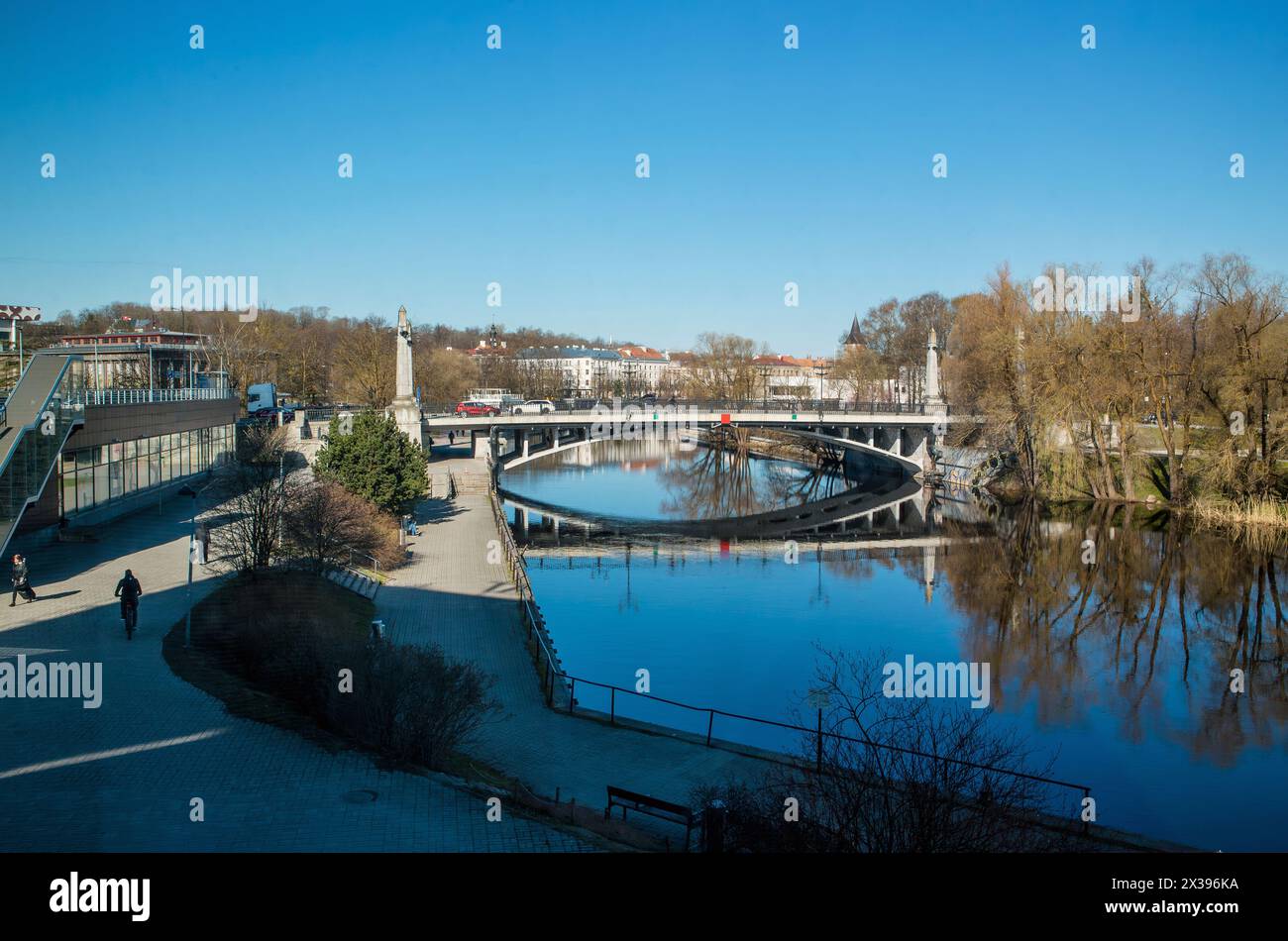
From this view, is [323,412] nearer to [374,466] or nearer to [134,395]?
[374,466]

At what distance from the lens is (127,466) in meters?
24.7

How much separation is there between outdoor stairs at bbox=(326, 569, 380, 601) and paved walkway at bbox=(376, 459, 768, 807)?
24 cm

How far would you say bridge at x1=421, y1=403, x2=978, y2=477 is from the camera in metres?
42.5

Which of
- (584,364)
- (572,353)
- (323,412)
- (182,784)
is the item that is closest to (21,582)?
(182,784)

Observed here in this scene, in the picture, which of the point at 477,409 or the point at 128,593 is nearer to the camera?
the point at 128,593

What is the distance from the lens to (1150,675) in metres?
17.9

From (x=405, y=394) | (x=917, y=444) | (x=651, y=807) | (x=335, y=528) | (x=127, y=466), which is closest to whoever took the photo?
(x=651, y=807)

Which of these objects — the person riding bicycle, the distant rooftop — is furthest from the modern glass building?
the distant rooftop

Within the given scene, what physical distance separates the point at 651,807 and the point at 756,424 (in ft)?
119

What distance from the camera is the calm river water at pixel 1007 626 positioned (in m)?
13.9

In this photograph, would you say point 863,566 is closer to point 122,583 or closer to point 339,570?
point 339,570

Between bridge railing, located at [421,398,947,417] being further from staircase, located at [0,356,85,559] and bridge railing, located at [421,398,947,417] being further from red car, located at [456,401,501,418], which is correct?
staircase, located at [0,356,85,559]

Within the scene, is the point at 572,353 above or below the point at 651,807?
above
